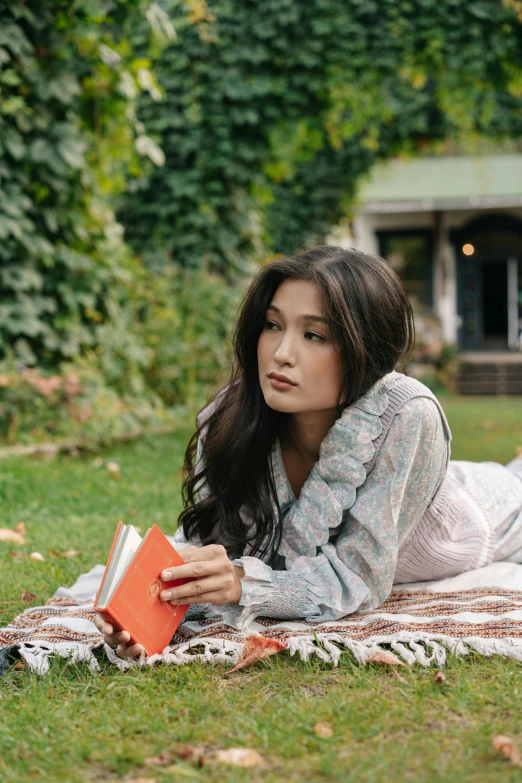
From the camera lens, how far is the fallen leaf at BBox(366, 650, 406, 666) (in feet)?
6.72

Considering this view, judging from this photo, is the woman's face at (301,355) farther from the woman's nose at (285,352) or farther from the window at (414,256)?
the window at (414,256)

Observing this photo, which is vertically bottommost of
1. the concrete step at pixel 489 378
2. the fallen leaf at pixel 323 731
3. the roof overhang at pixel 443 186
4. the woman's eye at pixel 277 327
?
the concrete step at pixel 489 378

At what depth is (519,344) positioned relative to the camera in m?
17.6

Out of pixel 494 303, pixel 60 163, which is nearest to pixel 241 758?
pixel 60 163

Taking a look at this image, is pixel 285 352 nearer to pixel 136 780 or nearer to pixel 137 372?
pixel 136 780

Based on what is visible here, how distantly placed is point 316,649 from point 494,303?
19.4m

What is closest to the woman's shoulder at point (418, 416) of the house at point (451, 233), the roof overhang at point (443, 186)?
the house at point (451, 233)

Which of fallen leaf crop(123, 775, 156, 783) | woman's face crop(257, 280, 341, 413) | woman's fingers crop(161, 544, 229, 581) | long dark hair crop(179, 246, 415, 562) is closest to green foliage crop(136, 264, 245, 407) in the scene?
long dark hair crop(179, 246, 415, 562)

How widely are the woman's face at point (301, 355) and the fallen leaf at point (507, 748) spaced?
961 millimetres

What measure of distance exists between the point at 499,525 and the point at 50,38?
4.27 metres

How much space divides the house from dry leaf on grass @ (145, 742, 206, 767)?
52.4 ft

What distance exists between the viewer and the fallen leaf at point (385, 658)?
2048mm

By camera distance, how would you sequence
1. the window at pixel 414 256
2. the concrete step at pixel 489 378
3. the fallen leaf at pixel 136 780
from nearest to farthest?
the fallen leaf at pixel 136 780 → the concrete step at pixel 489 378 → the window at pixel 414 256

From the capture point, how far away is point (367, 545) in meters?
2.35
